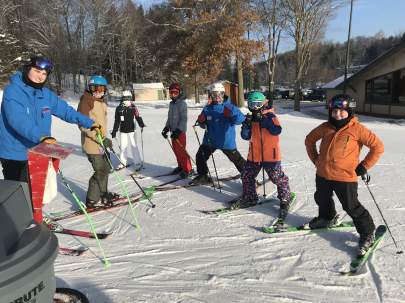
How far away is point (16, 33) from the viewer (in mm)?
45219

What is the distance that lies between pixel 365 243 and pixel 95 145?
3692 mm

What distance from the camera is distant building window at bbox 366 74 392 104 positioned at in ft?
76.1

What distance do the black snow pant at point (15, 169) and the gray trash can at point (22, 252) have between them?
A: 2.14 metres

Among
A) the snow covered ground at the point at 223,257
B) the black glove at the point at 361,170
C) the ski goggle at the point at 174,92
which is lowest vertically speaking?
the snow covered ground at the point at 223,257

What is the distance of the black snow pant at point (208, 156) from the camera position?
6.58 metres

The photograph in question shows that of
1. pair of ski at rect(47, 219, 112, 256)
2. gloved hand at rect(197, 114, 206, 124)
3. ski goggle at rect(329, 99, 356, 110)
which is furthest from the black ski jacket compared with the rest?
ski goggle at rect(329, 99, 356, 110)

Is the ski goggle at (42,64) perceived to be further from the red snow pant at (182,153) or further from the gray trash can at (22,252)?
the red snow pant at (182,153)

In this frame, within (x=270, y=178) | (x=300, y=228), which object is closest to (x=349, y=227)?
(x=300, y=228)

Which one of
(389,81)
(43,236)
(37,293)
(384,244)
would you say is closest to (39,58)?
(43,236)

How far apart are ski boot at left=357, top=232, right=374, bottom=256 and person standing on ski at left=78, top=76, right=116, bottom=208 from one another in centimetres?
340

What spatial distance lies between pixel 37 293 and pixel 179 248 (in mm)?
2538

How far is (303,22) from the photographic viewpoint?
95.2ft

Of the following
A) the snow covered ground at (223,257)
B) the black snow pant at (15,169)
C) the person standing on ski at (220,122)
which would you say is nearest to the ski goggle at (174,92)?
the person standing on ski at (220,122)

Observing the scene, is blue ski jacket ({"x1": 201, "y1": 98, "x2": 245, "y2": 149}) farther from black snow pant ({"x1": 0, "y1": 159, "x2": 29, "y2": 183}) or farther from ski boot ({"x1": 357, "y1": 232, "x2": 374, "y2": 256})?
black snow pant ({"x1": 0, "y1": 159, "x2": 29, "y2": 183})
